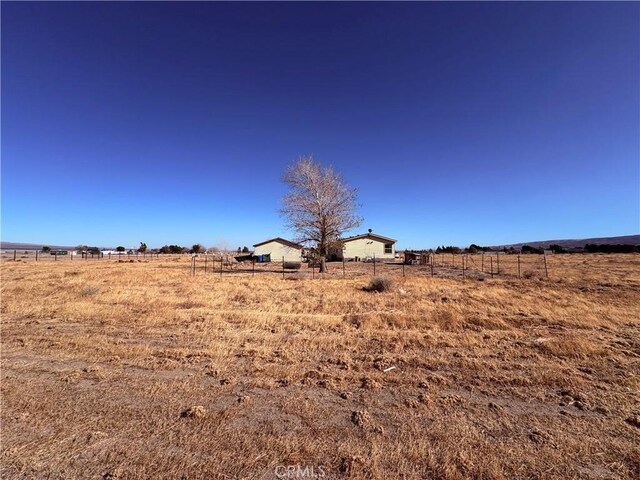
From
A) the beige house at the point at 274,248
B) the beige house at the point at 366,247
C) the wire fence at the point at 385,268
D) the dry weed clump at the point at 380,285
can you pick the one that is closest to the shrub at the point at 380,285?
the dry weed clump at the point at 380,285

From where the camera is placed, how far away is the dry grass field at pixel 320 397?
324 centimetres

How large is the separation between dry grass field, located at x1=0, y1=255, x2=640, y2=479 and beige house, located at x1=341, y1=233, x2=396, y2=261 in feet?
142

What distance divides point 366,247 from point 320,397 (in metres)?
49.5

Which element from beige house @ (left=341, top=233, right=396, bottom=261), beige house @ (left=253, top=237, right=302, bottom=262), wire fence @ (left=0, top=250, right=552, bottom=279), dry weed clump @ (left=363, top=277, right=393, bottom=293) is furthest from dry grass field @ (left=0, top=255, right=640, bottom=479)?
beige house @ (left=253, top=237, right=302, bottom=262)

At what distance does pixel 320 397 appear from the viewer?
4.73m

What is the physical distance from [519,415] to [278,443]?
3.17m

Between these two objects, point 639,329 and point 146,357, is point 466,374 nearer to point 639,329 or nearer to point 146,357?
point 146,357

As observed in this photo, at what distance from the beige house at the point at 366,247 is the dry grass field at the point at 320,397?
43.3 meters

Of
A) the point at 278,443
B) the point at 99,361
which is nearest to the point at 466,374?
the point at 278,443

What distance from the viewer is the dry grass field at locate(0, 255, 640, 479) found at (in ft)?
10.6

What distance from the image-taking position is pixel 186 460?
3.24m

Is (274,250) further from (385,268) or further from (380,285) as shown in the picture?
(380,285)

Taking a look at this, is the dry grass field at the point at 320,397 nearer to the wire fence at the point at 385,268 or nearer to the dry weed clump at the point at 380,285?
the dry weed clump at the point at 380,285

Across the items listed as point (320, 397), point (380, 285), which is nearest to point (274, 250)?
point (380, 285)
